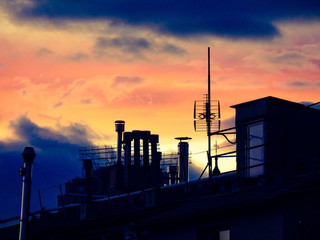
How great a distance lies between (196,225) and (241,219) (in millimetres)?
2215

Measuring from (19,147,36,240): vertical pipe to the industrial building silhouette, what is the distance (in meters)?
3.86

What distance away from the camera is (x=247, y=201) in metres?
21.2

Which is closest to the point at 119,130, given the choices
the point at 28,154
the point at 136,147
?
the point at 136,147

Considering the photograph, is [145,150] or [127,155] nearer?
[127,155]

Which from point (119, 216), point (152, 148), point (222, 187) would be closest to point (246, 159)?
point (222, 187)

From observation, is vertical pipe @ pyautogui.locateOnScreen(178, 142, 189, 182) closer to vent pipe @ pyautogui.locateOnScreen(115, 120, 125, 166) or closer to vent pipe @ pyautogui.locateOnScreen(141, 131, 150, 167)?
vent pipe @ pyautogui.locateOnScreen(141, 131, 150, 167)

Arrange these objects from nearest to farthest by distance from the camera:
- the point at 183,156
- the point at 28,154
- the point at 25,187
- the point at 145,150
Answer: the point at 25,187
the point at 28,154
the point at 183,156
the point at 145,150

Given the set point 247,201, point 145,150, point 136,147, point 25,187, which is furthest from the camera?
point 136,147

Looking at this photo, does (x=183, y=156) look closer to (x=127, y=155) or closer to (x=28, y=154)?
(x=127, y=155)

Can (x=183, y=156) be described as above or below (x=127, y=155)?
above

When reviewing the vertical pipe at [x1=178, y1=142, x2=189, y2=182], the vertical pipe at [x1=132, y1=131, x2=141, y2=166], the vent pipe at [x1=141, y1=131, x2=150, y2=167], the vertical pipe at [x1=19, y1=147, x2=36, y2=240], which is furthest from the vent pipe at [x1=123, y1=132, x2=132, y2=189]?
the vertical pipe at [x1=19, y1=147, x2=36, y2=240]

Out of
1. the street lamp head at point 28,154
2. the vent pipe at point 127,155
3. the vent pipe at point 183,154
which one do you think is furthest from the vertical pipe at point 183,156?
the street lamp head at point 28,154

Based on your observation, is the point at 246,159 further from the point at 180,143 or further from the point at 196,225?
the point at 180,143

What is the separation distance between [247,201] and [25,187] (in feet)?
31.5
